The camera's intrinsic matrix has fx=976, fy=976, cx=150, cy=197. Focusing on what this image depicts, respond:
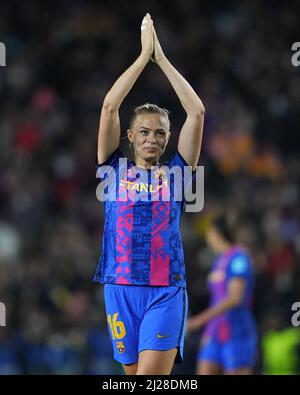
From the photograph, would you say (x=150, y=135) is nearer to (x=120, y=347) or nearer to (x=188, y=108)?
(x=188, y=108)

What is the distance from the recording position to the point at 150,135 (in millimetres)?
5812

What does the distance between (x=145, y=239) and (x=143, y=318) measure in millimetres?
465

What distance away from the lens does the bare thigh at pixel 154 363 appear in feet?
18.4

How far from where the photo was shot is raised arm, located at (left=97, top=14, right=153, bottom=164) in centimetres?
573

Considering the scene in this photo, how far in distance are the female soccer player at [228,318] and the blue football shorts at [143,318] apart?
3497 mm

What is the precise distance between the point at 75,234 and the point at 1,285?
1.71m

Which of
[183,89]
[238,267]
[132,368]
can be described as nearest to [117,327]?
[132,368]

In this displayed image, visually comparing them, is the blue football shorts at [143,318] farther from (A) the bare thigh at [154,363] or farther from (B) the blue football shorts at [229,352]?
(B) the blue football shorts at [229,352]

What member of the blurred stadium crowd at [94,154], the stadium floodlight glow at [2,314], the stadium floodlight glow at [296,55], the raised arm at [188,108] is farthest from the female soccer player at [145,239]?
the stadium floodlight glow at [296,55]

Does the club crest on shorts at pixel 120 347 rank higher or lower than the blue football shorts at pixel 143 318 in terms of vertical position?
lower

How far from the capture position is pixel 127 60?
1528 centimetres

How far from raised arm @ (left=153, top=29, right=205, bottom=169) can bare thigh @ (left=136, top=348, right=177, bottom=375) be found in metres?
1.14

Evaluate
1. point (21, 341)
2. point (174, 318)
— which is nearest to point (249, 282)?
point (21, 341)

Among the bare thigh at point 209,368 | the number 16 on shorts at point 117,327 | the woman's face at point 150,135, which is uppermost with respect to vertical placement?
the woman's face at point 150,135
